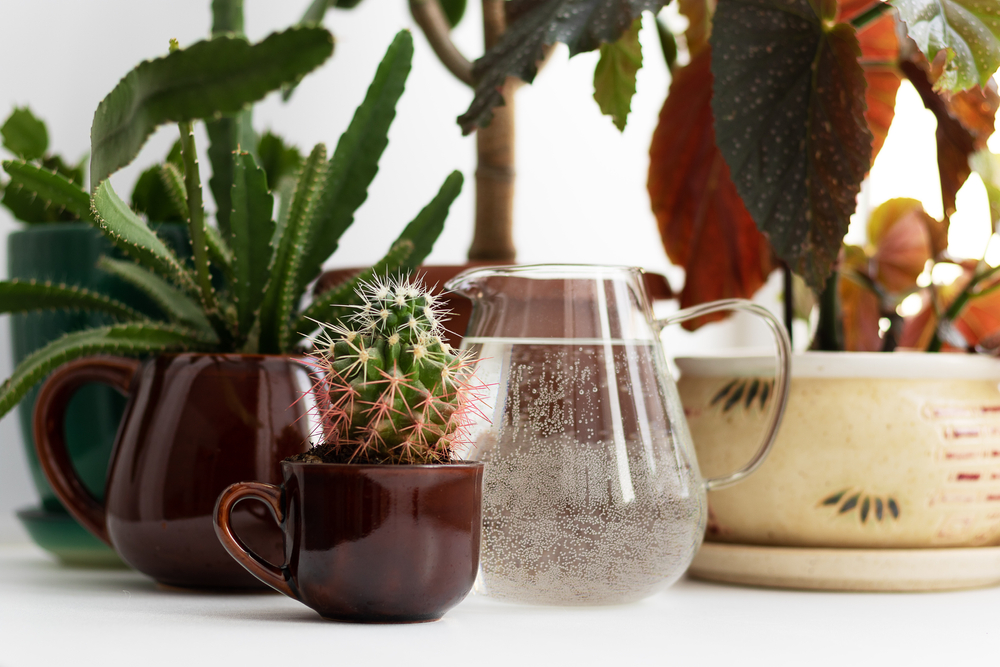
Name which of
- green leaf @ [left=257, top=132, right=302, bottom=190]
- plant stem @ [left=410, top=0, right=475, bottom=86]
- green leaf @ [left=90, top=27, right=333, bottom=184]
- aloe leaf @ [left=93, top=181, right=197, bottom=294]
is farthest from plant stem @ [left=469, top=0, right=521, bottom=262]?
green leaf @ [left=90, top=27, right=333, bottom=184]

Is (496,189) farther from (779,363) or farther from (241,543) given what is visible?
(241,543)

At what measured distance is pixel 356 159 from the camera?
0.56m

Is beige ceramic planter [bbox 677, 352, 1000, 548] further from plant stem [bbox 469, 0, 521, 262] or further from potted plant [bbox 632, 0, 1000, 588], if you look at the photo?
plant stem [bbox 469, 0, 521, 262]

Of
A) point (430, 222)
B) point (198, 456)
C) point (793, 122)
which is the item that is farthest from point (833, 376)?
point (198, 456)

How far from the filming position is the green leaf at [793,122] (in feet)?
1.68

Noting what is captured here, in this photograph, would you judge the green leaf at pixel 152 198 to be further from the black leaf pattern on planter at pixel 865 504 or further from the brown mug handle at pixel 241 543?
the black leaf pattern on planter at pixel 865 504

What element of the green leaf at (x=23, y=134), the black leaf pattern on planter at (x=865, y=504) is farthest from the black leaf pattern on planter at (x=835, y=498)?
the green leaf at (x=23, y=134)

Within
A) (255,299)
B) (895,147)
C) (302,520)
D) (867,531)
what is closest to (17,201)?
(255,299)

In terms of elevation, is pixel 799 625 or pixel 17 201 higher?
pixel 17 201

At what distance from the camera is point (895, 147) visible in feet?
4.03

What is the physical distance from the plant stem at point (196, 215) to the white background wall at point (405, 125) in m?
0.25

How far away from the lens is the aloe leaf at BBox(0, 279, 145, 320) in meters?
0.53

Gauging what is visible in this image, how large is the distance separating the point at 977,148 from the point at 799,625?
0.33m

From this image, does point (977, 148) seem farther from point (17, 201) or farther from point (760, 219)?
point (17, 201)
